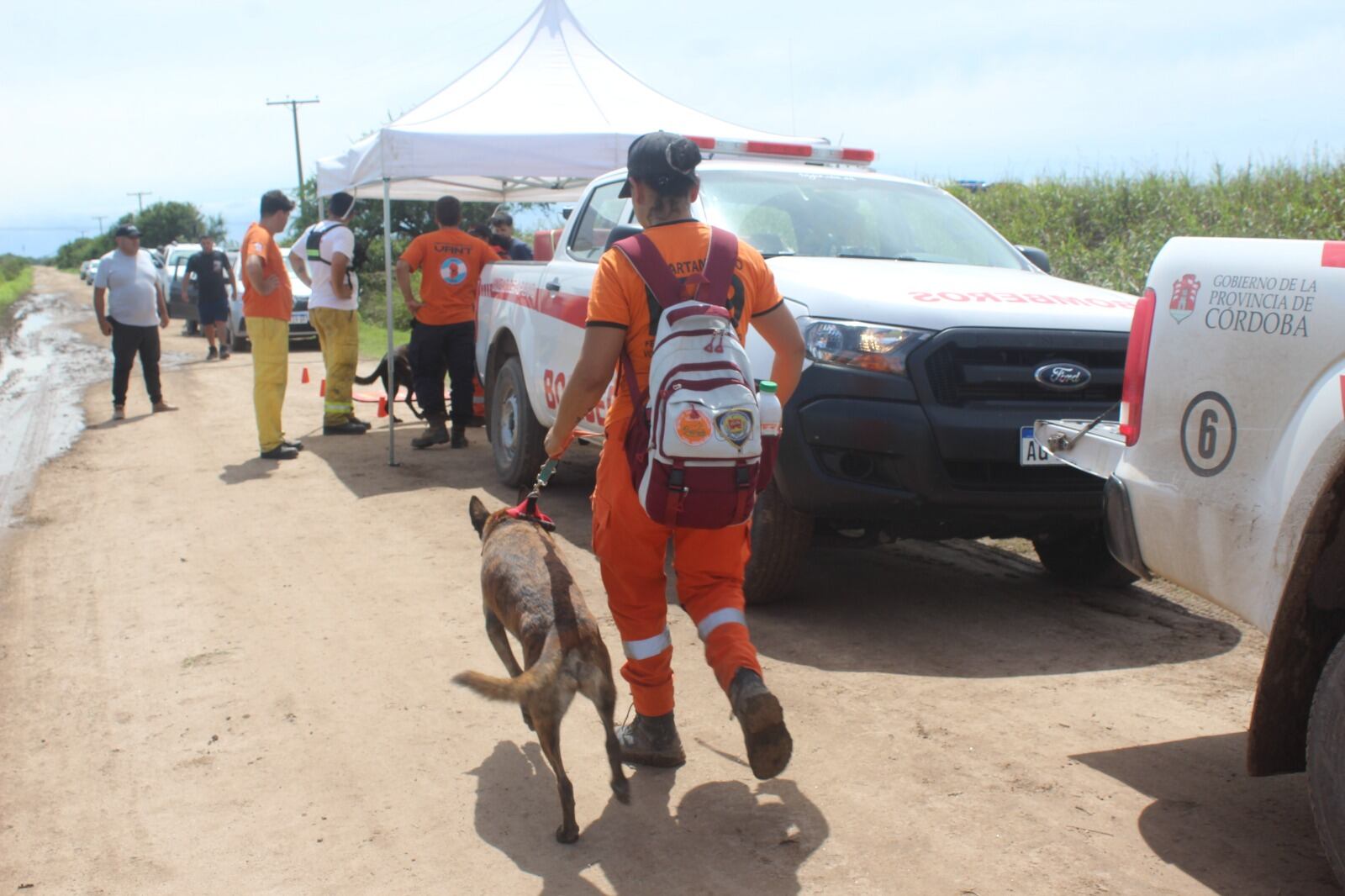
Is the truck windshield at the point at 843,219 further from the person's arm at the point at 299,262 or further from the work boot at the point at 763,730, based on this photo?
the person's arm at the point at 299,262

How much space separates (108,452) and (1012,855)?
352 inches

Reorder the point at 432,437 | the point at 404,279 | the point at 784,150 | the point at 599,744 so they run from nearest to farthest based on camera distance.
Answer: the point at 599,744 < the point at 784,150 < the point at 404,279 < the point at 432,437

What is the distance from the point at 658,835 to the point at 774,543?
6.00 ft

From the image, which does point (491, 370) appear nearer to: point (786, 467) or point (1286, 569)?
point (786, 467)

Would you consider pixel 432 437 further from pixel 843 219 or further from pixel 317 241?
pixel 843 219

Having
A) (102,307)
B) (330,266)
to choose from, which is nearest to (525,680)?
(330,266)

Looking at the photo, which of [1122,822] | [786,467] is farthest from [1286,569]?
[786,467]

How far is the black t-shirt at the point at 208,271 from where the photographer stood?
59.7 ft

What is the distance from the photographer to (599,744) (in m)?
4.10

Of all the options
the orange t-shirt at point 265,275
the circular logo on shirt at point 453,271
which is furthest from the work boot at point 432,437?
the orange t-shirt at point 265,275

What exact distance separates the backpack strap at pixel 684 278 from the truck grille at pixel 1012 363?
1394 mm

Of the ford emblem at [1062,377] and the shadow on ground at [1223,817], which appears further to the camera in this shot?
the ford emblem at [1062,377]

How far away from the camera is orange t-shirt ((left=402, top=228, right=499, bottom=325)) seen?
9500 mm

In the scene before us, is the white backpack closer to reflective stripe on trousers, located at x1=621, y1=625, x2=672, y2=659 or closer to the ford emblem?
reflective stripe on trousers, located at x1=621, y1=625, x2=672, y2=659
